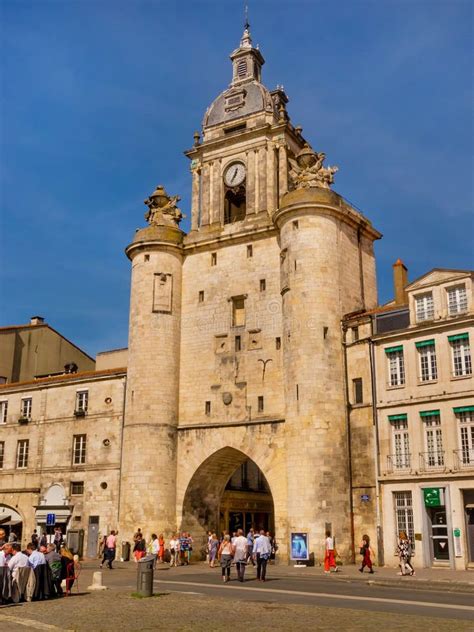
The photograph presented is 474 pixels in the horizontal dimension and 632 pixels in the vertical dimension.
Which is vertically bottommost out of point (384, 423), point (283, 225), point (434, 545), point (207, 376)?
point (434, 545)

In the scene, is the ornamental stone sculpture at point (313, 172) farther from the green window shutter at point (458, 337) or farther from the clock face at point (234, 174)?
the green window shutter at point (458, 337)

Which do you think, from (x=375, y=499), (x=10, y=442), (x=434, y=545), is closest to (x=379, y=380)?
(x=375, y=499)

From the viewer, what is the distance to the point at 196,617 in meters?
13.9

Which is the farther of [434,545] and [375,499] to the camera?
[375,499]

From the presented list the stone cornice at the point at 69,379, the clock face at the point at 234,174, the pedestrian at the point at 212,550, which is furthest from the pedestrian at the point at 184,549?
the clock face at the point at 234,174

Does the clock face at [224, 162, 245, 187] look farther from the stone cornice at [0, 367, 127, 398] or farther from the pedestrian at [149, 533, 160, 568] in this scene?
the pedestrian at [149, 533, 160, 568]

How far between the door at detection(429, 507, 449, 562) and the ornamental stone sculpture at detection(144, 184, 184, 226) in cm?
2027

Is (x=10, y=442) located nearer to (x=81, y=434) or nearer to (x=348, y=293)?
(x=81, y=434)

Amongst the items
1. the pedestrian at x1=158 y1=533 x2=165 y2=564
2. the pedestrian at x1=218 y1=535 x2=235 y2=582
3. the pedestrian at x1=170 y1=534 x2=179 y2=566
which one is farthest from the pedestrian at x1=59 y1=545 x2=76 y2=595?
the pedestrian at x1=158 y1=533 x2=165 y2=564

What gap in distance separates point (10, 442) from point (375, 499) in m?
21.6

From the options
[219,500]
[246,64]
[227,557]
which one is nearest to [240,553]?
[227,557]

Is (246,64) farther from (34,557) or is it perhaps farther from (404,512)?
(34,557)

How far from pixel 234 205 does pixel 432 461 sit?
19.4 m

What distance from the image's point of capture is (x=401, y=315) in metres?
30.8
